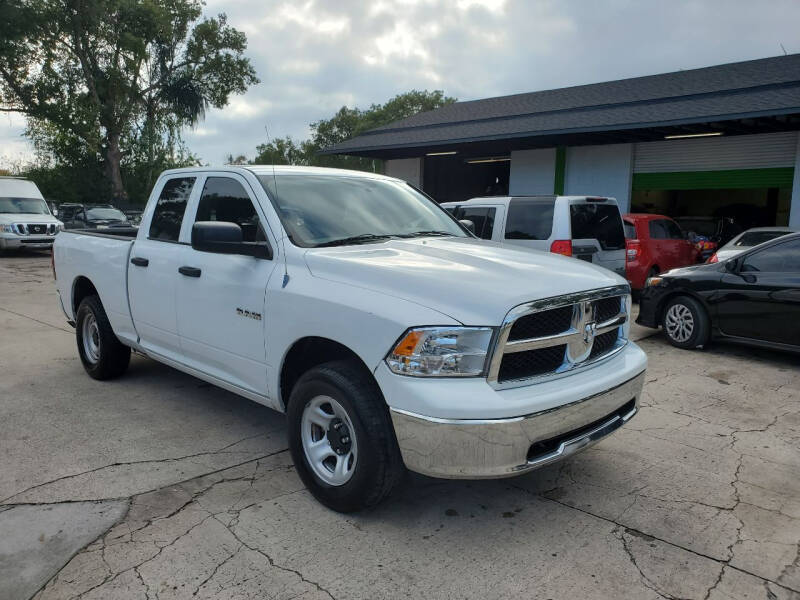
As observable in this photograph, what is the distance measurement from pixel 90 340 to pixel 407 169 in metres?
17.5

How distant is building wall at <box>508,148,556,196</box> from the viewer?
18.4 m

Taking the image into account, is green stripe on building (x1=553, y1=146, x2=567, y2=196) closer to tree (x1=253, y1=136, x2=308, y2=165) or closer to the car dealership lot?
the car dealership lot

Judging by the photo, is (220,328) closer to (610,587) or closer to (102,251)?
(102,251)

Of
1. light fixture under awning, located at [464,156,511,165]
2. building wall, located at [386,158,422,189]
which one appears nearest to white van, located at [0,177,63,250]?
building wall, located at [386,158,422,189]

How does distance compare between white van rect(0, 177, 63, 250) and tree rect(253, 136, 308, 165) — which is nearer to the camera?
white van rect(0, 177, 63, 250)

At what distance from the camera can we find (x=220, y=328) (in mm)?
3975

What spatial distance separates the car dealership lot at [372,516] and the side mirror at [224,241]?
1374 millimetres

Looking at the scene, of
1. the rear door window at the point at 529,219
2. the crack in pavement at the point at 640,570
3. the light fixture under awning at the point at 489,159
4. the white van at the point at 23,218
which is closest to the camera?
the crack in pavement at the point at 640,570

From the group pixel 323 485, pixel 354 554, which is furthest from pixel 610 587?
pixel 323 485

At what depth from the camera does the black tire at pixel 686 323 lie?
23.5 ft

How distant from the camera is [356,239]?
151 inches

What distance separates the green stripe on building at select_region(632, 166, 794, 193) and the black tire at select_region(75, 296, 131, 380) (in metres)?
14.7

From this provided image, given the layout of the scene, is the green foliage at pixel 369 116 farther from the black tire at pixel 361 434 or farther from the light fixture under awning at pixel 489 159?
the black tire at pixel 361 434

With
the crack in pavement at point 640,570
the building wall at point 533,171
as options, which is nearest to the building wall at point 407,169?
the building wall at point 533,171
